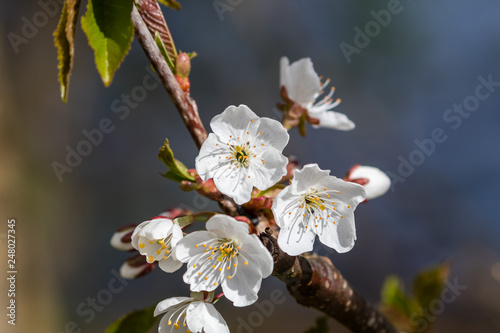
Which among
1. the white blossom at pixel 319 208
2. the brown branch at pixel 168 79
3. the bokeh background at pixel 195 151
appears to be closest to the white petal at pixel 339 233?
the white blossom at pixel 319 208

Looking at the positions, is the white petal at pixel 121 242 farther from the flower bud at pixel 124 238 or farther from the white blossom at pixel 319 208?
the white blossom at pixel 319 208

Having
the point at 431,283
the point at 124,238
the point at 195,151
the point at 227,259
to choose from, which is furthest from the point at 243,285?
the point at 195,151

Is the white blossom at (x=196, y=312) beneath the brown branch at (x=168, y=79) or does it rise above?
beneath

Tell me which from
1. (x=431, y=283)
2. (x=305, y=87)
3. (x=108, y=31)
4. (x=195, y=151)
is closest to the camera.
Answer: (x=108, y=31)

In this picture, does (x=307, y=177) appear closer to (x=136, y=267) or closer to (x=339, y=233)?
(x=339, y=233)

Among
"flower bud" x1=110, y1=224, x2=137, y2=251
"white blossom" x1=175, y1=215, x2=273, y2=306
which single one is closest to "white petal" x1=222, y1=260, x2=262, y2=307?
"white blossom" x1=175, y1=215, x2=273, y2=306

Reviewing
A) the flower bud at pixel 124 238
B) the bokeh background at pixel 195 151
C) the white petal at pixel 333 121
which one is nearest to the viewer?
the flower bud at pixel 124 238
